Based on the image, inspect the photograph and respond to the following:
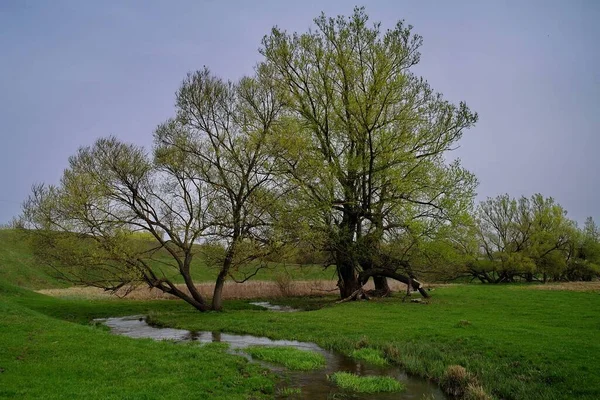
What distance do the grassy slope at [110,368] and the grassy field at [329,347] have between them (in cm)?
3

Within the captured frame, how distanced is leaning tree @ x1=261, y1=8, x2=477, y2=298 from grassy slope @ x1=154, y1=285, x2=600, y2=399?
5717 millimetres

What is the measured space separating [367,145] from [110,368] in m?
26.7

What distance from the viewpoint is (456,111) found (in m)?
34.8

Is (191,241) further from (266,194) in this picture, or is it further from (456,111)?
(456,111)

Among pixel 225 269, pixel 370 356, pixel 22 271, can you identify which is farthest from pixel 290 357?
pixel 22 271

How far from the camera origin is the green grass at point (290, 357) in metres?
15.1

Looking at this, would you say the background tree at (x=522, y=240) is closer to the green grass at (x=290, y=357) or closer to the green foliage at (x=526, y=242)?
the green foliage at (x=526, y=242)

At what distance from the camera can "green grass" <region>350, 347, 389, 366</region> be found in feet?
52.1

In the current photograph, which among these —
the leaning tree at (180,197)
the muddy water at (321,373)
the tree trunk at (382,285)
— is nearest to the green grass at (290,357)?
the muddy water at (321,373)

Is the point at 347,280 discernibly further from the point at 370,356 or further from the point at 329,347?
the point at 370,356

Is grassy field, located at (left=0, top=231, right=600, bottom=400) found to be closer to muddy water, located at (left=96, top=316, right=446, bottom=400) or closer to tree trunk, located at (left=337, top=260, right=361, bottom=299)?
muddy water, located at (left=96, top=316, right=446, bottom=400)

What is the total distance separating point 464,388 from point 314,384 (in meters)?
4.26

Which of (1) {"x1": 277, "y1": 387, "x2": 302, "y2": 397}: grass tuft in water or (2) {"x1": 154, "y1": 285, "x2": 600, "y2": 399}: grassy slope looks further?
(2) {"x1": 154, "y1": 285, "x2": 600, "y2": 399}: grassy slope

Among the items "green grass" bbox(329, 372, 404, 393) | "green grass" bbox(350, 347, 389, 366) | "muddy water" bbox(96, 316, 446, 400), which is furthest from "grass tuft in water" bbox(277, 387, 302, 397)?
"green grass" bbox(350, 347, 389, 366)
